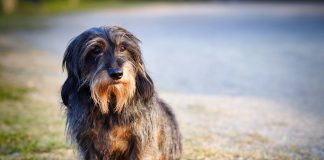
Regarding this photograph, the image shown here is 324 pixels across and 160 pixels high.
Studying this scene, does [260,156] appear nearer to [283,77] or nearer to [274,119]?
[274,119]

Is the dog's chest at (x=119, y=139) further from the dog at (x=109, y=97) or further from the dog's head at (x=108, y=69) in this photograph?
the dog's head at (x=108, y=69)

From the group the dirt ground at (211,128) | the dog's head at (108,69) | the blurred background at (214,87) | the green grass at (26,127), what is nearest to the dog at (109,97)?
the dog's head at (108,69)

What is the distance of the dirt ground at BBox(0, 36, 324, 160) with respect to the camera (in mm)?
6848

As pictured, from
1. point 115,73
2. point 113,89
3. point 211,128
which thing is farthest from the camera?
point 211,128

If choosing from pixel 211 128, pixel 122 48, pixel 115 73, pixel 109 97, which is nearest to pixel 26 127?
pixel 211 128

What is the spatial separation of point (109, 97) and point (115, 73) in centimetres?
34

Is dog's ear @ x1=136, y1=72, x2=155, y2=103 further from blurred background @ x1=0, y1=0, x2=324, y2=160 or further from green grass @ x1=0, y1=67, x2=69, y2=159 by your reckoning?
green grass @ x1=0, y1=67, x2=69, y2=159

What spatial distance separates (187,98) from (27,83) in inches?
160

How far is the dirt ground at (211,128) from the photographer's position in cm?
685

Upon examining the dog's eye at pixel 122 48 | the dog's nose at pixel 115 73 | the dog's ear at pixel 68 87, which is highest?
the dog's eye at pixel 122 48

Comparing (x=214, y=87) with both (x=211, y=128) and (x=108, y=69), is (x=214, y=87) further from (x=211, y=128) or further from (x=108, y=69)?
(x=108, y=69)

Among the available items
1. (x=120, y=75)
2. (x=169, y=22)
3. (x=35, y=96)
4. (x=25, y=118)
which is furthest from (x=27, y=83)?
(x=169, y=22)

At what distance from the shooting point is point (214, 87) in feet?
37.3

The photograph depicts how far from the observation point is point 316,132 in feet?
25.2
